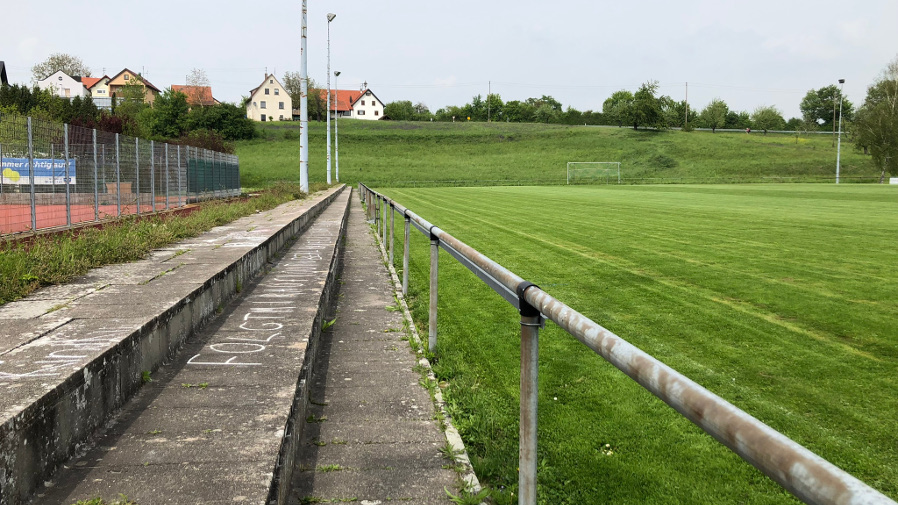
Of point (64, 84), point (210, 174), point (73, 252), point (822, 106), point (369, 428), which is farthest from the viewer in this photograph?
point (822, 106)

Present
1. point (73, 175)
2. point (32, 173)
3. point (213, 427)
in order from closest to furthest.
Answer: point (213, 427)
point (32, 173)
point (73, 175)

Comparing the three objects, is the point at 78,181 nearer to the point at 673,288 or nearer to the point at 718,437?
the point at 673,288

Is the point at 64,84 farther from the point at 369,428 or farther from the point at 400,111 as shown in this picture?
the point at 369,428

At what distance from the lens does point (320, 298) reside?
20.3 ft

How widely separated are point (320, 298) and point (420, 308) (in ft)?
5.48

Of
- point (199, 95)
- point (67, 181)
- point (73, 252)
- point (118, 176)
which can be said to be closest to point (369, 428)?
point (73, 252)

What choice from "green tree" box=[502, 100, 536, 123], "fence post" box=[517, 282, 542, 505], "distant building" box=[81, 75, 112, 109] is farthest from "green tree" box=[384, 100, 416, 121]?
"fence post" box=[517, 282, 542, 505]

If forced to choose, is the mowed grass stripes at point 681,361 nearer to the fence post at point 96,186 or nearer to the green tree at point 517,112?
the fence post at point 96,186

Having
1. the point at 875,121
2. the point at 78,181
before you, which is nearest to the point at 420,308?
the point at 78,181

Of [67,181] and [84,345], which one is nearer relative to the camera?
[84,345]

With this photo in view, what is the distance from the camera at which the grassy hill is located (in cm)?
6912

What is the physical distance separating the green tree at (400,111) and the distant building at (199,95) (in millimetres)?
34582

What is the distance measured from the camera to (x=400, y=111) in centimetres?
13988

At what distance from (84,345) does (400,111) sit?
459 ft
